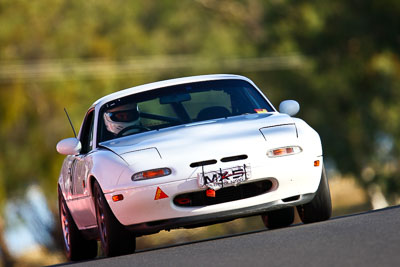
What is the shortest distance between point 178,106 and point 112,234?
70.5 inches

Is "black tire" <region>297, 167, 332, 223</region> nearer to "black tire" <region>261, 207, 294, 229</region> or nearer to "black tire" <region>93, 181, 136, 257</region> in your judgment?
"black tire" <region>261, 207, 294, 229</region>

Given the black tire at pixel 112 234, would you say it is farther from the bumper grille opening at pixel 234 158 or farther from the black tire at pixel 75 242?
the black tire at pixel 75 242

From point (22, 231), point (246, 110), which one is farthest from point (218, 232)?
point (246, 110)

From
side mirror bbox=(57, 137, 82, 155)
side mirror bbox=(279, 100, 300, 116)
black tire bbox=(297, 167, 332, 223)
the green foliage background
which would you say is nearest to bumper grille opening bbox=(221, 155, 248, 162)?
black tire bbox=(297, 167, 332, 223)

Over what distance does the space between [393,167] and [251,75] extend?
21.5 metres

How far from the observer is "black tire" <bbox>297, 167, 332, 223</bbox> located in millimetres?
10641

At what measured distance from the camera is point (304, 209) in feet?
35.9

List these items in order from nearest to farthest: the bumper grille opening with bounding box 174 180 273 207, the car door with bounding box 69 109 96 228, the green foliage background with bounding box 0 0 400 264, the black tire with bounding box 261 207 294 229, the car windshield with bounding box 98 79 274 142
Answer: the bumper grille opening with bounding box 174 180 273 207, the car door with bounding box 69 109 96 228, the car windshield with bounding box 98 79 274 142, the black tire with bounding box 261 207 294 229, the green foliage background with bounding box 0 0 400 264

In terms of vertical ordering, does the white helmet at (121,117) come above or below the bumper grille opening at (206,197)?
above

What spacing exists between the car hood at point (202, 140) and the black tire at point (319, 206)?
0.59 meters

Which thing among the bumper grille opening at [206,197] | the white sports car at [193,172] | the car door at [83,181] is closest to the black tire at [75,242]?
the car door at [83,181]

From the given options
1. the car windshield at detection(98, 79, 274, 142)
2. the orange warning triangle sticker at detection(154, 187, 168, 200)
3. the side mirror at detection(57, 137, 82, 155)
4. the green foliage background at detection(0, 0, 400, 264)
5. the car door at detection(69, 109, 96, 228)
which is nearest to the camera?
the orange warning triangle sticker at detection(154, 187, 168, 200)

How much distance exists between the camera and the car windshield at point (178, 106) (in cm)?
1125

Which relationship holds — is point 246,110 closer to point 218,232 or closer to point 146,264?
point 146,264
